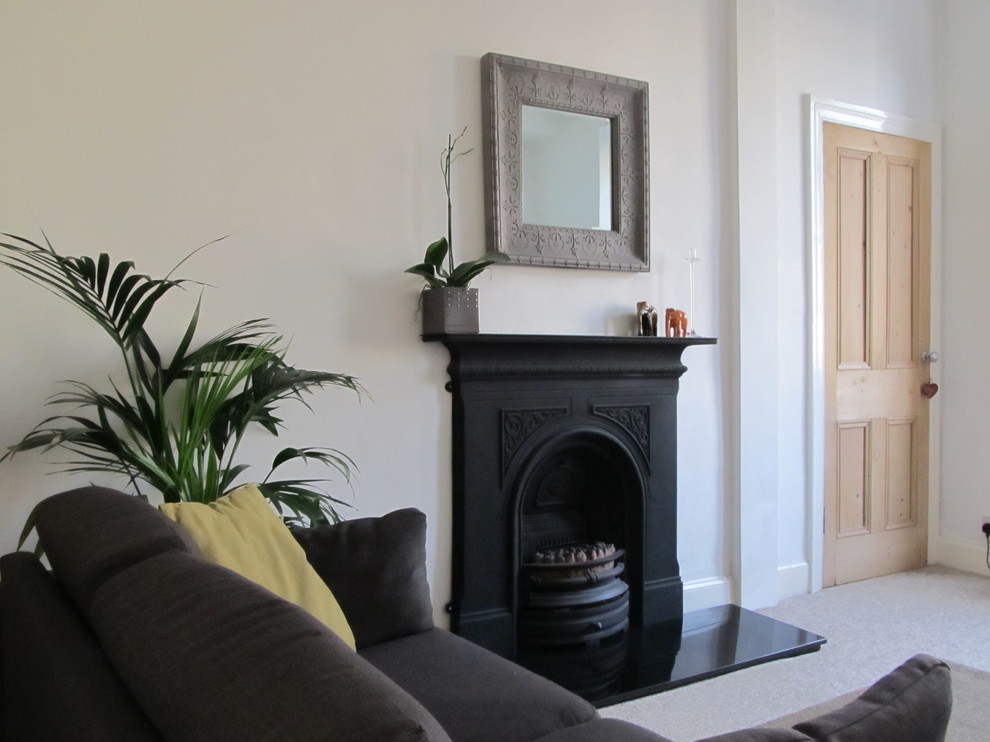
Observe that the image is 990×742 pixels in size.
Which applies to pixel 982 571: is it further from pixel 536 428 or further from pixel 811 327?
pixel 536 428

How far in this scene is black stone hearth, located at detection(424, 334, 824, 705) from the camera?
2838 millimetres

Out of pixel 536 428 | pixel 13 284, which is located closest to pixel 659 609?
pixel 536 428

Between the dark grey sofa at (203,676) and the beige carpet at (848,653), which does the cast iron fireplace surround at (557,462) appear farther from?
the dark grey sofa at (203,676)

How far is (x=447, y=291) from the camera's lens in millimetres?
2713

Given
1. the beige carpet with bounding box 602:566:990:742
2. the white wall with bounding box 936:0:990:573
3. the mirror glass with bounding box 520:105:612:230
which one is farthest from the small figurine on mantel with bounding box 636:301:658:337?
the white wall with bounding box 936:0:990:573

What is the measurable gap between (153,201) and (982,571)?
4.28 m

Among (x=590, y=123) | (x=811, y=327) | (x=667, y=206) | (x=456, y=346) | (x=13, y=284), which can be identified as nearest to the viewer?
(x=13, y=284)

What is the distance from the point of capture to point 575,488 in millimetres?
3295

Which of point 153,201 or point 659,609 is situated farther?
point 659,609

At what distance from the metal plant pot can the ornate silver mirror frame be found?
0.29 m

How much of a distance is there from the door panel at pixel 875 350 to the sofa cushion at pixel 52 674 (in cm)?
357

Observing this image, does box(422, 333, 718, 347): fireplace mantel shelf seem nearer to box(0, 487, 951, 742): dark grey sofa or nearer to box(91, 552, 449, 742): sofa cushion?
box(0, 487, 951, 742): dark grey sofa

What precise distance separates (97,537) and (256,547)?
454 mm

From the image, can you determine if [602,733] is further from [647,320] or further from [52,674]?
[647,320]
